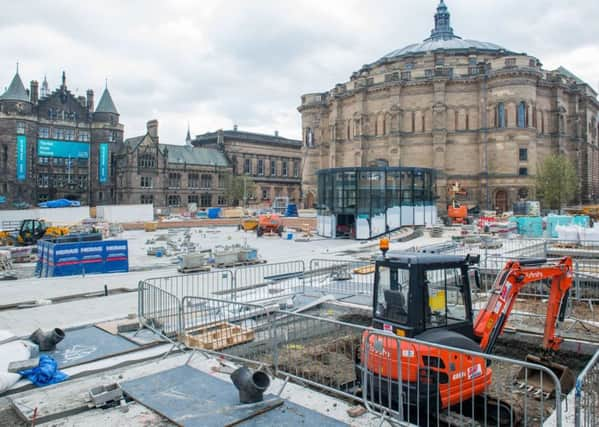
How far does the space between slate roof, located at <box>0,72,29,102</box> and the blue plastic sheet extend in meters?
71.8

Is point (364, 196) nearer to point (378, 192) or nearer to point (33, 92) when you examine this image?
point (378, 192)

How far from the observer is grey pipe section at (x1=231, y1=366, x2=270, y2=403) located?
21.7 ft

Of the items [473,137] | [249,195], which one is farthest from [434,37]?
[249,195]

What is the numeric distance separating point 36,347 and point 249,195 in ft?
250

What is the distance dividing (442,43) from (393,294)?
70.2 meters

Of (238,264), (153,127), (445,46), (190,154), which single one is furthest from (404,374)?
(190,154)

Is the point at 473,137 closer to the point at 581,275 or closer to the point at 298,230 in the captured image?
the point at 298,230

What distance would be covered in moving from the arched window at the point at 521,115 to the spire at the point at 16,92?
219 feet

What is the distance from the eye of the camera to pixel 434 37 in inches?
2980

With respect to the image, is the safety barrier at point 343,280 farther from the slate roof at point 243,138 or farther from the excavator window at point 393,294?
the slate roof at point 243,138

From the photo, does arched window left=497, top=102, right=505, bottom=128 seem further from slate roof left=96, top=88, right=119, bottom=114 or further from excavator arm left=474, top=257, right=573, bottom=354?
slate roof left=96, top=88, right=119, bottom=114

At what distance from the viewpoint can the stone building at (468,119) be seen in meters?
56.2

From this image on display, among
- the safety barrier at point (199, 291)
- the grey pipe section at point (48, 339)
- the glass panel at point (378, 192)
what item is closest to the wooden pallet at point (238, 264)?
the safety barrier at point (199, 291)

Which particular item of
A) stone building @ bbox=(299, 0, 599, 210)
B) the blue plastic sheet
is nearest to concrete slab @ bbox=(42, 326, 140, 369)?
the blue plastic sheet
